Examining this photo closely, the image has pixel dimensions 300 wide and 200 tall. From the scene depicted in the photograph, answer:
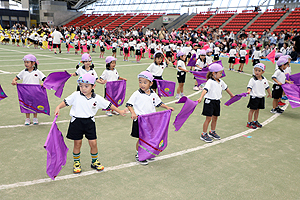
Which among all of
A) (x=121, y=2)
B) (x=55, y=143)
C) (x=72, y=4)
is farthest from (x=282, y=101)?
(x=72, y=4)

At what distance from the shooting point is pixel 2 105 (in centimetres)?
827

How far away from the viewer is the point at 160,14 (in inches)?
1975

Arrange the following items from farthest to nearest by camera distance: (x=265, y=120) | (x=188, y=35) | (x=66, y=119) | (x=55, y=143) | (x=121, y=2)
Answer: (x=121, y=2), (x=188, y=35), (x=265, y=120), (x=66, y=119), (x=55, y=143)

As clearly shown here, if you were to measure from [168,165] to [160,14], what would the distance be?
4894cm

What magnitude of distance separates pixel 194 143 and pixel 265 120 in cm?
326

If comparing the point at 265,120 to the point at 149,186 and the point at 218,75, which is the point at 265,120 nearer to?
the point at 218,75

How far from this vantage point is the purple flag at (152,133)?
15.3 ft

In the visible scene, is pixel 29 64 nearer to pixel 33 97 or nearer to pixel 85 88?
pixel 33 97

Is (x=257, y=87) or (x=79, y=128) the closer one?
(x=79, y=128)

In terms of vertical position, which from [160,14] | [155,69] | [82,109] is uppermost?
[160,14]

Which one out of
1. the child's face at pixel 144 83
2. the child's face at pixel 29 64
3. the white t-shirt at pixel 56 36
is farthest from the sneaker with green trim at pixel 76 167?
the white t-shirt at pixel 56 36

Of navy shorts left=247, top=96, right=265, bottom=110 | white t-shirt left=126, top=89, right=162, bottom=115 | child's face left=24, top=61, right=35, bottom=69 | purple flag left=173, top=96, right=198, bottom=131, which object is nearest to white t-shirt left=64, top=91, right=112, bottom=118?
white t-shirt left=126, top=89, right=162, bottom=115

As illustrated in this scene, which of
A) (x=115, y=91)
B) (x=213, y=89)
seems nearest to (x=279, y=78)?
(x=213, y=89)

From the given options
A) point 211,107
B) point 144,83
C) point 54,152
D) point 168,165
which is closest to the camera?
point 54,152
